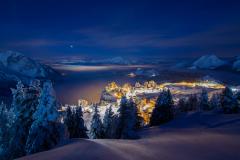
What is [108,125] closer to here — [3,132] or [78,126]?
[78,126]

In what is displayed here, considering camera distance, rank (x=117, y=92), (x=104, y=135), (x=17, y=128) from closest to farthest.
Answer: (x=17, y=128), (x=104, y=135), (x=117, y=92)

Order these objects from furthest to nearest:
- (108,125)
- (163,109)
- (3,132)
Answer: (108,125) < (163,109) < (3,132)

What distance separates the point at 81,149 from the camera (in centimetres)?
1165

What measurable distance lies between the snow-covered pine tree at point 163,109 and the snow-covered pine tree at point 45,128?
16.8 meters

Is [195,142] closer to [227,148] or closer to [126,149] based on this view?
[227,148]

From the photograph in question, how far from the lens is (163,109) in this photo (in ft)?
112

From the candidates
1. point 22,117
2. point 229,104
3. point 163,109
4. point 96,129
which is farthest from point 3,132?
point 229,104

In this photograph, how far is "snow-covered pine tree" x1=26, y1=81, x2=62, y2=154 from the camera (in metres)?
19.0

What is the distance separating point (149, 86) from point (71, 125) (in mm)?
141517

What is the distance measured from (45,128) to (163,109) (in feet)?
60.5

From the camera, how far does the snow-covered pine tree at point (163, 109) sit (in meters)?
33.4

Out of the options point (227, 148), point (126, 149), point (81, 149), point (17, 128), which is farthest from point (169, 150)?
point (17, 128)

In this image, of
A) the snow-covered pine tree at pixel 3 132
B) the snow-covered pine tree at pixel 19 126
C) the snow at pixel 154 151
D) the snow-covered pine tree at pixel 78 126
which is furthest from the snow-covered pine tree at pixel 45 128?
the snow-covered pine tree at pixel 78 126

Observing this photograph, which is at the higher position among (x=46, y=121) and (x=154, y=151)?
(x=46, y=121)
